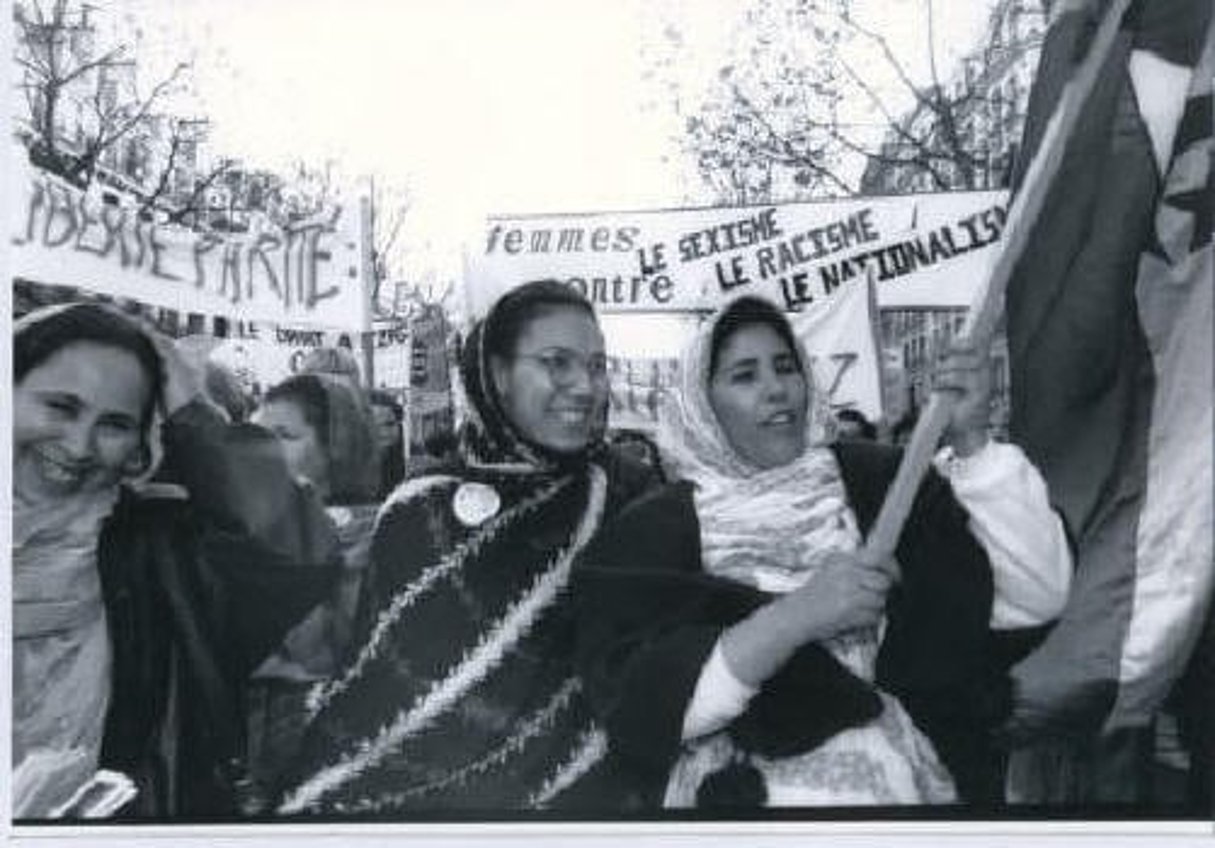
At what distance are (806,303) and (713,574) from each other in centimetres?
69

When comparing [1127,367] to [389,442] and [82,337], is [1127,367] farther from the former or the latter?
[82,337]

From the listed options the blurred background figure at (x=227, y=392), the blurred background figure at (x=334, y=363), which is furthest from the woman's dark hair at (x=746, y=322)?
the blurred background figure at (x=227, y=392)

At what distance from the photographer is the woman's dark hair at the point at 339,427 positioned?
3.70m

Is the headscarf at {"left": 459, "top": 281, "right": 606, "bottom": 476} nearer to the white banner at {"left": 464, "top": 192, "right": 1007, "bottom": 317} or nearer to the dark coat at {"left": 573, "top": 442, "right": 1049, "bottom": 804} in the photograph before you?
the white banner at {"left": 464, "top": 192, "right": 1007, "bottom": 317}

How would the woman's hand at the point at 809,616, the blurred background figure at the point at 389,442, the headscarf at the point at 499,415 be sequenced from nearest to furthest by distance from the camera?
the woman's hand at the point at 809,616 < the headscarf at the point at 499,415 < the blurred background figure at the point at 389,442

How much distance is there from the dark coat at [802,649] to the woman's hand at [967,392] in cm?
11

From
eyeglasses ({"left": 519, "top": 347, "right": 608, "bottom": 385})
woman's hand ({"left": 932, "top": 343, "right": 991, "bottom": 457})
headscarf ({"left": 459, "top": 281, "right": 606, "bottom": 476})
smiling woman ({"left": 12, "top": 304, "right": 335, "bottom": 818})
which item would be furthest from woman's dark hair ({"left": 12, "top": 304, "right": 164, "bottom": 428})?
woman's hand ({"left": 932, "top": 343, "right": 991, "bottom": 457})

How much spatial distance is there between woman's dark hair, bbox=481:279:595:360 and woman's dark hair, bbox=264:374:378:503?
390 mm

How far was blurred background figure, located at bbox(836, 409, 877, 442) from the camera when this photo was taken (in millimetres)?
3621

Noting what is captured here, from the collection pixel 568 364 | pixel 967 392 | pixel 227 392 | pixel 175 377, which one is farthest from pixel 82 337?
pixel 967 392

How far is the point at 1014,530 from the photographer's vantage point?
3471 millimetres

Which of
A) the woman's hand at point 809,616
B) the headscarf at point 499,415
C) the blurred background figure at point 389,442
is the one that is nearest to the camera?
the woman's hand at point 809,616

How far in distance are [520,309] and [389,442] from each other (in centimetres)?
46

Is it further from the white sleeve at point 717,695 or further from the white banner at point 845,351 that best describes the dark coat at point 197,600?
the white banner at point 845,351
